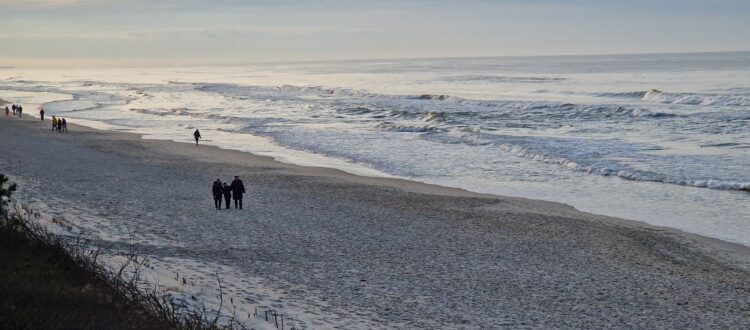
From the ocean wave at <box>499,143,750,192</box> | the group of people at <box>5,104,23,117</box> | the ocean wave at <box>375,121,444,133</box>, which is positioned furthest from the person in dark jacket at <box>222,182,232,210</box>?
the group of people at <box>5,104,23,117</box>

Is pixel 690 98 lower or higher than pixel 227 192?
higher

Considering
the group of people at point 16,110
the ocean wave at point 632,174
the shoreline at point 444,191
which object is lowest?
the shoreline at point 444,191

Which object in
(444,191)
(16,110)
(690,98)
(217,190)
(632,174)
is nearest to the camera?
(217,190)

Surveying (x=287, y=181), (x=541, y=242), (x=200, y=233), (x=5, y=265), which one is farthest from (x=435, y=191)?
(x=5, y=265)

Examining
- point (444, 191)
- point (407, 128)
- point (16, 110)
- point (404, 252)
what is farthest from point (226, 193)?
point (16, 110)

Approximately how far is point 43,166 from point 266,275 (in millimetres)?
17059

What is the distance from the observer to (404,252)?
1753cm

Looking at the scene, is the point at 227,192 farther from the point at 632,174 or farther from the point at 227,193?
the point at 632,174

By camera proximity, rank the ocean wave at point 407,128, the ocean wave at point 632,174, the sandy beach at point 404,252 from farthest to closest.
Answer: the ocean wave at point 407,128
the ocean wave at point 632,174
the sandy beach at point 404,252

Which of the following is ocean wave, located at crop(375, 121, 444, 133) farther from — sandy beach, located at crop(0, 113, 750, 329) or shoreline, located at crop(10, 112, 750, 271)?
sandy beach, located at crop(0, 113, 750, 329)

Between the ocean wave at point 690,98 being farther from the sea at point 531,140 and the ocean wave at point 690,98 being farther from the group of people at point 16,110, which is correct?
the group of people at point 16,110

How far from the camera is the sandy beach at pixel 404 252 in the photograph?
13.3 meters

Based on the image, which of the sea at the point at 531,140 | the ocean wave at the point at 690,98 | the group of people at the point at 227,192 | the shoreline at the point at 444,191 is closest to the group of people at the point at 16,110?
the sea at the point at 531,140

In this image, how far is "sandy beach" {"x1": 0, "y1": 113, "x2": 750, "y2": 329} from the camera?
43.7ft
